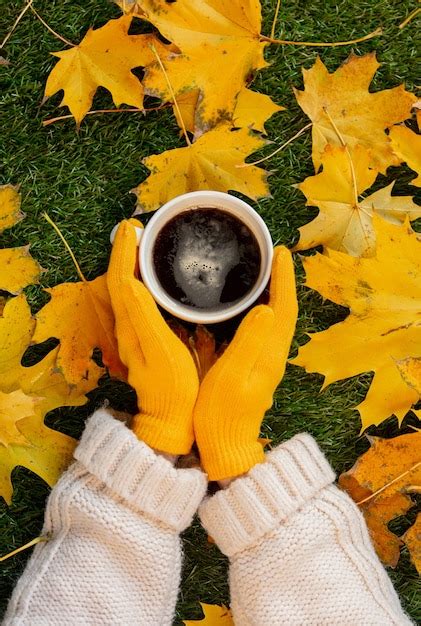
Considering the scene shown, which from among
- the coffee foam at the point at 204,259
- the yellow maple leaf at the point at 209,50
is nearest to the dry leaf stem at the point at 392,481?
the coffee foam at the point at 204,259

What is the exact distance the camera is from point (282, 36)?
1254 millimetres

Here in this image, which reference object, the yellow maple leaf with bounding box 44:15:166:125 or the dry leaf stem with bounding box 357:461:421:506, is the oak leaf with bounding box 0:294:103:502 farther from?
the dry leaf stem with bounding box 357:461:421:506

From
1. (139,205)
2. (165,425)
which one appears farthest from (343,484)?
(139,205)

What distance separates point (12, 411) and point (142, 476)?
0.23 metres

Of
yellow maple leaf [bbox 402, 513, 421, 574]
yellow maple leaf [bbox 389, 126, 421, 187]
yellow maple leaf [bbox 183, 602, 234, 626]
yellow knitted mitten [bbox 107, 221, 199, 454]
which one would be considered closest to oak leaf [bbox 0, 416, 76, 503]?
yellow knitted mitten [bbox 107, 221, 199, 454]

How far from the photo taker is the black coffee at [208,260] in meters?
1.15

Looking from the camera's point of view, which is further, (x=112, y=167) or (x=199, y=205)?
(x=112, y=167)

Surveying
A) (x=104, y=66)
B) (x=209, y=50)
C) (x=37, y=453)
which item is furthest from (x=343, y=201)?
(x=37, y=453)

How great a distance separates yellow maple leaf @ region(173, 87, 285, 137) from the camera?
1.19 metres

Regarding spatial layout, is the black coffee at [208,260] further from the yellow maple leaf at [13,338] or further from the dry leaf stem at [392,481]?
the dry leaf stem at [392,481]

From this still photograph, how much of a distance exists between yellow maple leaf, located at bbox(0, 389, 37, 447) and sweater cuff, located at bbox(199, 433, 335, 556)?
321 millimetres

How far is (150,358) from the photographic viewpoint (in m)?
1.15

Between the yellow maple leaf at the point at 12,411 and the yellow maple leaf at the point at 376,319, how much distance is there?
434 mm

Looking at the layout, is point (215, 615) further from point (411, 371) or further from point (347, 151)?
point (347, 151)
